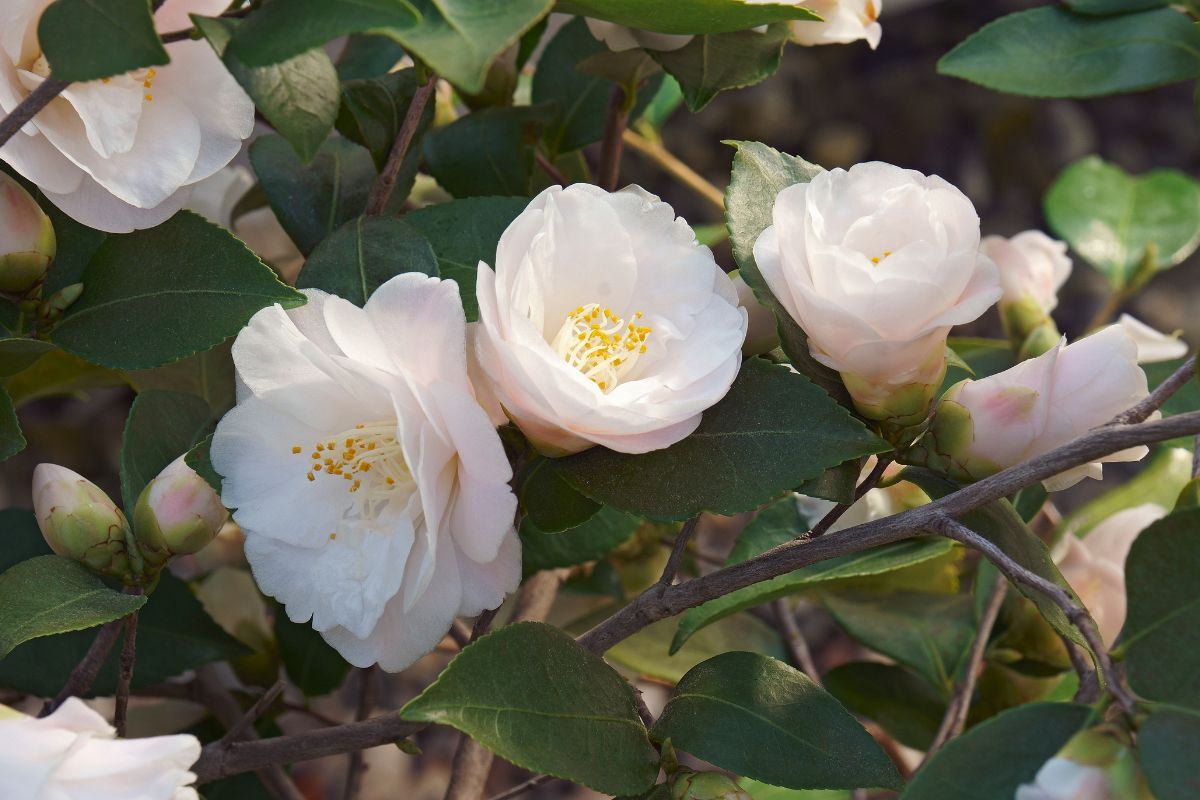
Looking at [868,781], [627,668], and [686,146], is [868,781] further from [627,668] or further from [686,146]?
[686,146]

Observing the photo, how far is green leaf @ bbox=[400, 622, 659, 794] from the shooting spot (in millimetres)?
480

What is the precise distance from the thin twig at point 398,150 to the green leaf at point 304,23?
0.13m

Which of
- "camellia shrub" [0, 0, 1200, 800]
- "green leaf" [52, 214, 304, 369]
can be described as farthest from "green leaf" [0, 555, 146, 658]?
"green leaf" [52, 214, 304, 369]

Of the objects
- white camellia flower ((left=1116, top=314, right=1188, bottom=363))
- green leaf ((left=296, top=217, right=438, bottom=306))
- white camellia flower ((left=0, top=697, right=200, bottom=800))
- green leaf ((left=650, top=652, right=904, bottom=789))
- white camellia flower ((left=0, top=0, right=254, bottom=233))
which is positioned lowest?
white camellia flower ((left=1116, top=314, right=1188, bottom=363))

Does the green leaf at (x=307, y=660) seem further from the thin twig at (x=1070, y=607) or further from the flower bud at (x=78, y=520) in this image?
the thin twig at (x=1070, y=607)

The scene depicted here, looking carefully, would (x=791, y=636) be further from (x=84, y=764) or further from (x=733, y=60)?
(x=84, y=764)

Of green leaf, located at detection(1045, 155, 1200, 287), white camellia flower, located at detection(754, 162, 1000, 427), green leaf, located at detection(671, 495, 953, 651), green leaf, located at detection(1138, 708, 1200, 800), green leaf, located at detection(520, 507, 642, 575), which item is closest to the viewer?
green leaf, located at detection(1138, 708, 1200, 800)

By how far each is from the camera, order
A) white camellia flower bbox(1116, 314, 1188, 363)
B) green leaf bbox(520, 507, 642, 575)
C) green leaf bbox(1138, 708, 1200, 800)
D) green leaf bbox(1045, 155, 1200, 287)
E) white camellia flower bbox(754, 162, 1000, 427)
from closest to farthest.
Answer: green leaf bbox(1138, 708, 1200, 800) < white camellia flower bbox(754, 162, 1000, 427) < green leaf bbox(520, 507, 642, 575) < white camellia flower bbox(1116, 314, 1188, 363) < green leaf bbox(1045, 155, 1200, 287)

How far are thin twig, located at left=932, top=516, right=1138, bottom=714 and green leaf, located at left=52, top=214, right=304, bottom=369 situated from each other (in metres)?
0.31

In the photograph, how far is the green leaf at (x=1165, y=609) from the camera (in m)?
0.47

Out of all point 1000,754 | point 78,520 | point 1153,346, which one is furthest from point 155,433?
point 1153,346

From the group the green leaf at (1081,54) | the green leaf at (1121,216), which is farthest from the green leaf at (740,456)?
the green leaf at (1121,216)

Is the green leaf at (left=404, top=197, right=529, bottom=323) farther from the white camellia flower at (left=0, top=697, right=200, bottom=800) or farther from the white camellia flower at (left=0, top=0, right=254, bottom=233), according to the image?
the white camellia flower at (left=0, top=697, right=200, bottom=800)

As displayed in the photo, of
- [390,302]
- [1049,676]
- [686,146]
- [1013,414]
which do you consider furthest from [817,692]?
[686,146]
